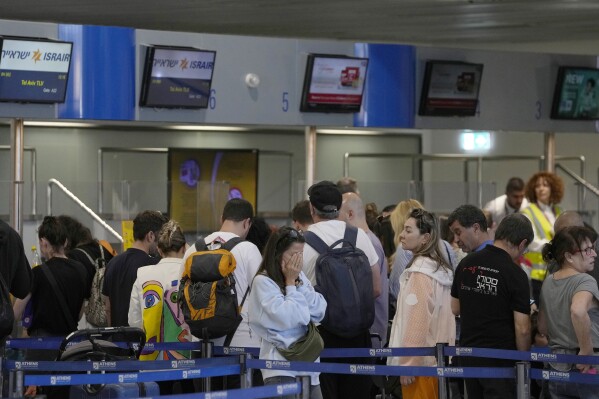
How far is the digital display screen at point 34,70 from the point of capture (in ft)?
34.7

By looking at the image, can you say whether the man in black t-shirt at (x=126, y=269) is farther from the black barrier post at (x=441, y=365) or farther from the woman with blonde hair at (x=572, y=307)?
the woman with blonde hair at (x=572, y=307)

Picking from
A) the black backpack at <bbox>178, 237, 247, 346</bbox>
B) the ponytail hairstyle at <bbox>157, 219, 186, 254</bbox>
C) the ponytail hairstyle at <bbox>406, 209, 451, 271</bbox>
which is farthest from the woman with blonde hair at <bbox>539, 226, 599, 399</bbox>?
the ponytail hairstyle at <bbox>157, 219, 186, 254</bbox>

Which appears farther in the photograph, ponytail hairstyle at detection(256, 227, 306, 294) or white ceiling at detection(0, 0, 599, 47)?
white ceiling at detection(0, 0, 599, 47)

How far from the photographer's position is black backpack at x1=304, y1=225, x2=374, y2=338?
7184mm

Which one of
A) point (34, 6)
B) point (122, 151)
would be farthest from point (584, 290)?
point (122, 151)

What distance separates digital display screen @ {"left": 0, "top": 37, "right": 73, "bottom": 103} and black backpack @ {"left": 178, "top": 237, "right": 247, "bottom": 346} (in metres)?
4.08

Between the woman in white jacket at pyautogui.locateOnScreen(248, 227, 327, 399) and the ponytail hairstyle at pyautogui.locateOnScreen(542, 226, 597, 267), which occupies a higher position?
the ponytail hairstyle at pyautogui.locateOnScreen(542, 226, 597, 267)

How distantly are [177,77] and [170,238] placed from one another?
3786mm

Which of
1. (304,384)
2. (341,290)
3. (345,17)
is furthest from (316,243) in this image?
(345,17)

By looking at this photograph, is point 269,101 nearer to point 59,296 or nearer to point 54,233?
point 54,233

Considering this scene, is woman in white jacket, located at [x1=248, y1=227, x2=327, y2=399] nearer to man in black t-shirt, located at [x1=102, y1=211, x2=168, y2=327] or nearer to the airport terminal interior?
man in black t-shirt, located at [x1=102, y1=211, x2=168, y2=327]

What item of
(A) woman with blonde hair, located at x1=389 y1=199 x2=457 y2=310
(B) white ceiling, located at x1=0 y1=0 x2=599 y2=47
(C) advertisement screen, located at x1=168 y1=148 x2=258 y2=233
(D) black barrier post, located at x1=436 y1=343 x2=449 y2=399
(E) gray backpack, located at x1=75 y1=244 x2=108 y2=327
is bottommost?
(D) black barrier post, located at x1=436 y1=343 x2=449 y2=399

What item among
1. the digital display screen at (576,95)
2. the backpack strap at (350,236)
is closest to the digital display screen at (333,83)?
the digital display screen at (576,95)

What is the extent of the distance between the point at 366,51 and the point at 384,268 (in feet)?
16.2
